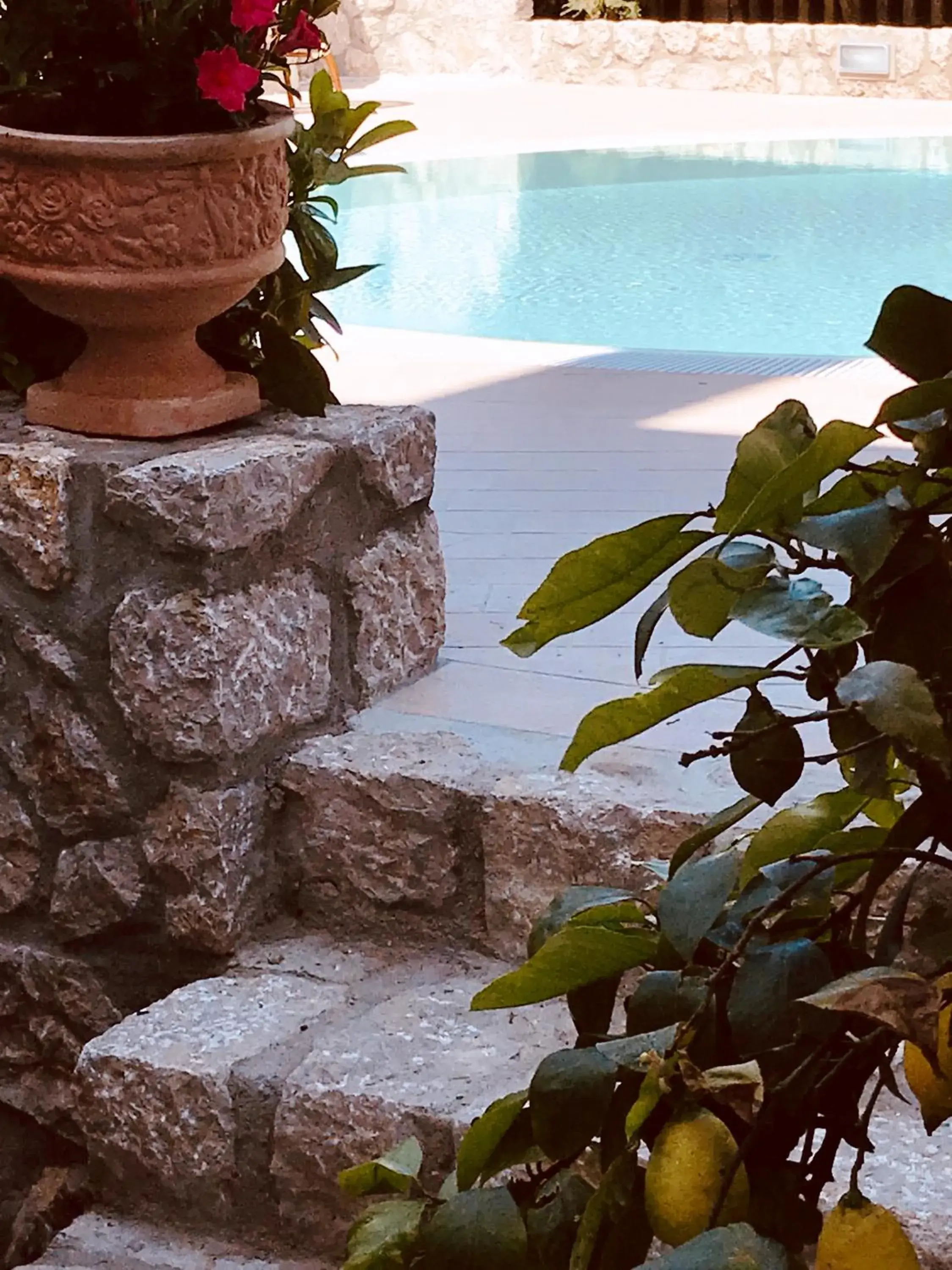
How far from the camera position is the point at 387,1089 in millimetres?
1448

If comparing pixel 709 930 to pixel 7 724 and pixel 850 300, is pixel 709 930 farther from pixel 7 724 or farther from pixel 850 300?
pixel 850 300

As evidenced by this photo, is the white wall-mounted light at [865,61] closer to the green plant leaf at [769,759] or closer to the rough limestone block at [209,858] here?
the rough limestone block at [209,858]

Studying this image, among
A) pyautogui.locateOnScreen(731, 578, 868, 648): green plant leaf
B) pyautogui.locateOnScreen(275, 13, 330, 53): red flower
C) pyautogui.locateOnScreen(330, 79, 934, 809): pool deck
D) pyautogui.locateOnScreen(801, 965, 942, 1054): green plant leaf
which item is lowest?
pyautogui.locateOnScreen(330, 79, 934, 809): pool deck

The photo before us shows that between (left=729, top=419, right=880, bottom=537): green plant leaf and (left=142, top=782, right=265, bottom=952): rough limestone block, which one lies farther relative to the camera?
(left=142, top=782, right=265, bottom=952): rough limestone block

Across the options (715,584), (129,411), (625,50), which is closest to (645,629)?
(715,584)

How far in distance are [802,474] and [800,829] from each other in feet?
0.54

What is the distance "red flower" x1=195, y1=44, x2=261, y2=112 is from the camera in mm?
1617

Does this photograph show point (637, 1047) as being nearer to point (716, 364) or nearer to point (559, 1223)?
point (559, 1223)

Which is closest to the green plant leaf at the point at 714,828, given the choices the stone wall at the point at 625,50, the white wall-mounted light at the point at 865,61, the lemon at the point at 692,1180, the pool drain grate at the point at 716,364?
the lemon at the point at 692,1180

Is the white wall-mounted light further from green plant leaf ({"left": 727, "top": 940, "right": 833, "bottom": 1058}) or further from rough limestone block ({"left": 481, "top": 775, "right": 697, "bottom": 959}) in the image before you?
green plant leaf ({"left": 727, "top": 940, "right": 833, "bottom": 1058})

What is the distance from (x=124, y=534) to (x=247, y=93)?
44 cm

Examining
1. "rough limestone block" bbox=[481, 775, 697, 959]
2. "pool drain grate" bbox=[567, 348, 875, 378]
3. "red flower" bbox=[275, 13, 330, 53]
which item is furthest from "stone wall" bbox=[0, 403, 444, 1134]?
"pool drain grate" bbox=[567, 348, 875, 378]

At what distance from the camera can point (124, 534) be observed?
1702 millimetres

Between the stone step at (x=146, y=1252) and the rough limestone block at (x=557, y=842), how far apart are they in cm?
35
